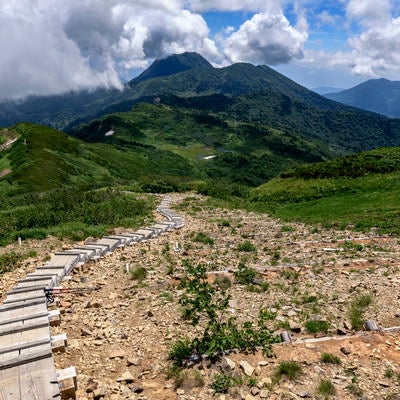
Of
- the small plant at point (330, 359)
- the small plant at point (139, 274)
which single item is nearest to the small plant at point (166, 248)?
the small plant at point (139, 274)

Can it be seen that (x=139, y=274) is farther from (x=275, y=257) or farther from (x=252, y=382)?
(x=252, y=382)

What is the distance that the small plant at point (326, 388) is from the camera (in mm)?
7238

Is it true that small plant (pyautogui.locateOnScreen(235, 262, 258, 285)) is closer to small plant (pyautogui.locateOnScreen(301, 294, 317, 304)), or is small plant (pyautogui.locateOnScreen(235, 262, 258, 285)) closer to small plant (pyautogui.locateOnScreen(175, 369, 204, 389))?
small plant (pyautogui.locateOnScreen(301, 294, 317, 304))

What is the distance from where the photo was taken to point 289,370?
7.84 metres

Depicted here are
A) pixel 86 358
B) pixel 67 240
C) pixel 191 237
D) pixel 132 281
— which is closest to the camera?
pixel 86 358

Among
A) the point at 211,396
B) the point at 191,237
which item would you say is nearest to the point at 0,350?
the point at 211,396

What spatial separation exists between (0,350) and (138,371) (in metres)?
3.26

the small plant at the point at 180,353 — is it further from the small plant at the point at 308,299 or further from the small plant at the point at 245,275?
the small plant at the point at 245,275

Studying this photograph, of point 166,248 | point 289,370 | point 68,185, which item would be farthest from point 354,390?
point 68,185

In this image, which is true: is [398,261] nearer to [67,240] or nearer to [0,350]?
[0,350]

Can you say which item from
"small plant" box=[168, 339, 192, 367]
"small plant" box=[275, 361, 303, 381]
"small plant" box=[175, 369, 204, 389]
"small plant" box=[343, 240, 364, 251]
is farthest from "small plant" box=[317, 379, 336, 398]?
"small plant" box=[343, 240, 364, 251]

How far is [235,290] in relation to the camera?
41.8 ft

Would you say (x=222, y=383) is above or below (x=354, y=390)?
above

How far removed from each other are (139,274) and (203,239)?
7.61 metres
